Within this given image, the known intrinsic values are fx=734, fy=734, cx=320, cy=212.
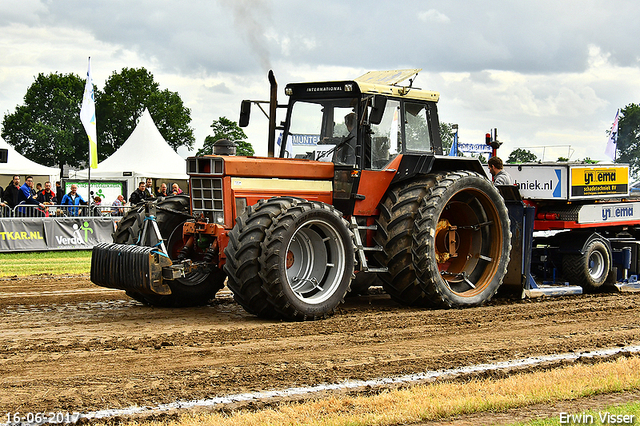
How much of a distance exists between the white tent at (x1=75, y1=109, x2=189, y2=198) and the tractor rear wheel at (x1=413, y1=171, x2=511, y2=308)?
23.1 metres

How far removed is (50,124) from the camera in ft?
241

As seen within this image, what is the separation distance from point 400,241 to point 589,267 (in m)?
4.29

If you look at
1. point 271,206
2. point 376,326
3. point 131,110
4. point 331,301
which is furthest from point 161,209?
point 131,110

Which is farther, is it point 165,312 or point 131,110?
point 131,110

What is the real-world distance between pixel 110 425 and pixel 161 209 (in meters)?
4.88

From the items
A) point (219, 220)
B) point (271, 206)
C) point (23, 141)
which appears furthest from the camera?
point (23, 141)

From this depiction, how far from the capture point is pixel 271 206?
25.3ft

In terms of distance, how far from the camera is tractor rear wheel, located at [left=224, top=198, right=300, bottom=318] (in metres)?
7.41

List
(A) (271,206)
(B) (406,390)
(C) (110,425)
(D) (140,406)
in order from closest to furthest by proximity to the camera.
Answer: (C) (110,425) → (D) (140,406) → (B) (406,390) → (A) (271,206)

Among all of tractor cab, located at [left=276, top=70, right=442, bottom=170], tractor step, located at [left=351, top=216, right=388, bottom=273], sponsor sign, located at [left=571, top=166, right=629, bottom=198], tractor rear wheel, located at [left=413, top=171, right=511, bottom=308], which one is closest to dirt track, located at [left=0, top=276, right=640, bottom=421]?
tractor rear wheel, located at [left=413, top=171, right=511, bottom=308]

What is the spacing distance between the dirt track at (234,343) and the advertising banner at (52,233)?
9.16 m

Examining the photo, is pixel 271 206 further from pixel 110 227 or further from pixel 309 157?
pixel 110 227

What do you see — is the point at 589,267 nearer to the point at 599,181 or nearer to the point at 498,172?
the point at 599,181

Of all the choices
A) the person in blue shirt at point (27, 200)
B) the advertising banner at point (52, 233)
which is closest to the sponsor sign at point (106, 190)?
the person in blue shirt at point (27, 200)
